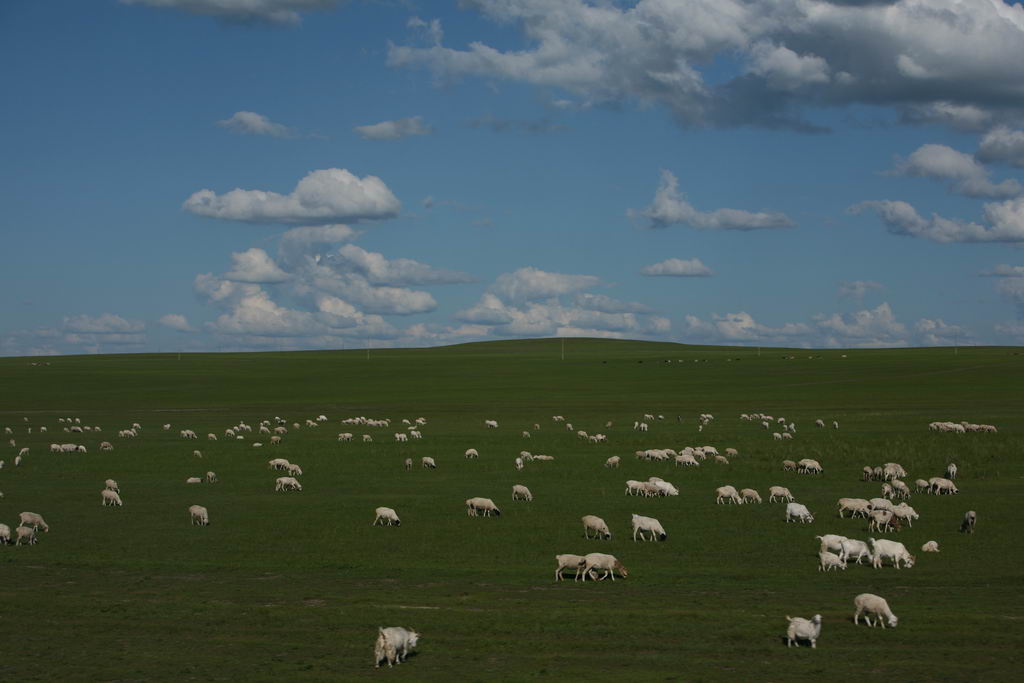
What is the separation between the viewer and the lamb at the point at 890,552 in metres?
25.0

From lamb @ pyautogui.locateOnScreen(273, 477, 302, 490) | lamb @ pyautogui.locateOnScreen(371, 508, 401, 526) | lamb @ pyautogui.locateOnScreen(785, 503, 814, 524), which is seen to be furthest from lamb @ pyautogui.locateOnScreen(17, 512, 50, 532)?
lamb @ pyautogui.locateOnScreen(785, 503, 814, 524)

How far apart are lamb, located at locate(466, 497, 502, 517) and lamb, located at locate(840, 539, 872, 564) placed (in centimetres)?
1189

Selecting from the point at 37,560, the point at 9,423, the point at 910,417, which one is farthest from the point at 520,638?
the point at 9,423

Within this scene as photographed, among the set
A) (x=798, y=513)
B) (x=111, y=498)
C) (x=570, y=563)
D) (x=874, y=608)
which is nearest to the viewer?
(x=874, y=608)

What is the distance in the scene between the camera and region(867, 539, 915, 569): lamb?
25.0 metres

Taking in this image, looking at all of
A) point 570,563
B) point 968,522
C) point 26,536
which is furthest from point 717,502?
point 26,536

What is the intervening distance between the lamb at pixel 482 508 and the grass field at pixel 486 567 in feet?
1.77

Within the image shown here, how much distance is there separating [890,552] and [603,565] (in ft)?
24.5

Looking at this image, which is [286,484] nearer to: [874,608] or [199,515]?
[199,515]

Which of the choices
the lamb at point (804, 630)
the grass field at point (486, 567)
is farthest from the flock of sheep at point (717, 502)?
the grass field at point (486, 567)

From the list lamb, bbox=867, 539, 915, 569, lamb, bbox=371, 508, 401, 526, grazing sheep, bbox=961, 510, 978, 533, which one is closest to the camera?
lamb, bbox=867, 539, 915, 569

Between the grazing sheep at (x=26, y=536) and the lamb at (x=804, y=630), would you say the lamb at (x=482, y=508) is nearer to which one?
the grazing sheep at (x=26, y=536)

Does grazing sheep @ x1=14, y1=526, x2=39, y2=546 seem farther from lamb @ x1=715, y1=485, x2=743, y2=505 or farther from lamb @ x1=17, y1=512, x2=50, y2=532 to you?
lamb @ x1=715, y1=485, x2=743, y2=505

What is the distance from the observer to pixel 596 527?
94.5 feet
